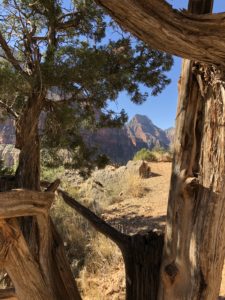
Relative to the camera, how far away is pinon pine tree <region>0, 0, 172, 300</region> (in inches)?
122

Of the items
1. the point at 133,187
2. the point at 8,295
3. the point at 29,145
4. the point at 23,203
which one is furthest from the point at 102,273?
the point at 133,187

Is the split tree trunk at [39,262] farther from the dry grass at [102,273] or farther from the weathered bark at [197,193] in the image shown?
the dry grass at [102,273]

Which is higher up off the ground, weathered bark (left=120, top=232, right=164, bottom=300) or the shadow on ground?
weathered bark (left=120, top=232, right=164, bottom=300)

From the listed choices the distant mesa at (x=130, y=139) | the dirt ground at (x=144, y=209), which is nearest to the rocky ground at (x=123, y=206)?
the dirt ground at (x=144, y=209)

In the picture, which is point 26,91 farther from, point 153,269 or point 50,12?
point 153,269

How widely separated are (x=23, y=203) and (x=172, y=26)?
168cm

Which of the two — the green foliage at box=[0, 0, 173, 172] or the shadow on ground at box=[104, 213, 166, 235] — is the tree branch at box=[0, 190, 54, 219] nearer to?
the green foliage at box=[0, 0, 173, 172]

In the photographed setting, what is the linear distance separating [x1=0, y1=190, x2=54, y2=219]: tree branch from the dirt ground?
197 inches

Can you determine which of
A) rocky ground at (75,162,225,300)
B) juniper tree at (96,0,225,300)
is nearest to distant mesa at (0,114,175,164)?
rocky ground at (75,162,225,300)

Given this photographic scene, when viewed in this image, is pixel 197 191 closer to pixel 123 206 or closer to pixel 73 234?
pixel 73 234

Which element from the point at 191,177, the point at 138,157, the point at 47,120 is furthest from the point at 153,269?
the point at 138,157

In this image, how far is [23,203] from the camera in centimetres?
298

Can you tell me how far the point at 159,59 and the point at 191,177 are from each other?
2.64 metres

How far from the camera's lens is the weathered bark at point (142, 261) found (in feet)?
10.4
